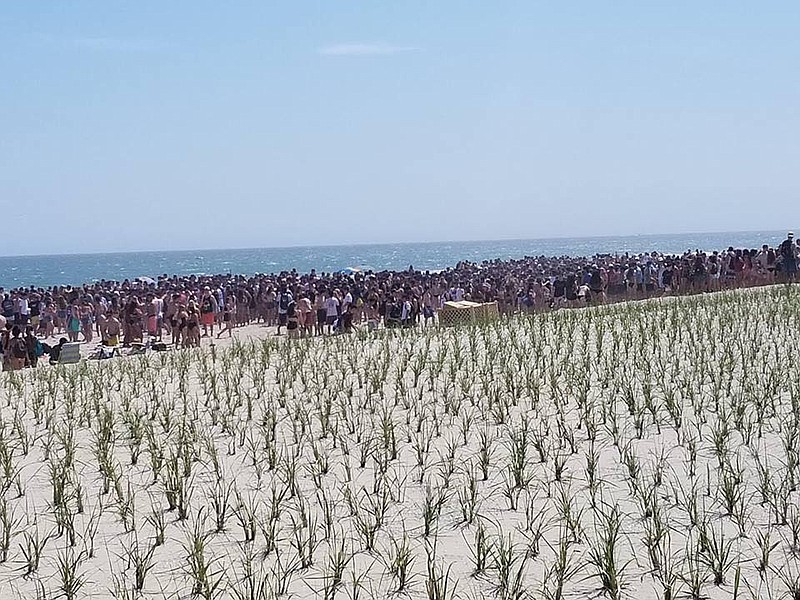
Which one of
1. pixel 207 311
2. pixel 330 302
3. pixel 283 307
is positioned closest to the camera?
pixel 330 302

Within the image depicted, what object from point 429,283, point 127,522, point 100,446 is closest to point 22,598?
point 127,522

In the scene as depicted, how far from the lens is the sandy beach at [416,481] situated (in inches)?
199

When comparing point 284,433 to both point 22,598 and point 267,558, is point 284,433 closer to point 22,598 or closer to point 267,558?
point 267,558

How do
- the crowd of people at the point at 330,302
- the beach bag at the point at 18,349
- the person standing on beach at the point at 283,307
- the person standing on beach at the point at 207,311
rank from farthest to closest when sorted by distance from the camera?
the person standing on beach at the point at 283,307, the person standing on beach at the point at 207,311, the crowd of people at the point at 330,302, the beach bag at the point at 18,349

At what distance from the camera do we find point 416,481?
661 centimetres

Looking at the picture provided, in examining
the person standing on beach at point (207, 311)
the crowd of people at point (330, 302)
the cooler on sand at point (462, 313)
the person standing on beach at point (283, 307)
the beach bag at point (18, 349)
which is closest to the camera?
the beach bag at point (18, 349)

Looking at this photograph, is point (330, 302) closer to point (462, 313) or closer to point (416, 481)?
point (462, 313)

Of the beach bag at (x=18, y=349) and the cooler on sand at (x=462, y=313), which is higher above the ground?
the cooler on sand at (x=462, y=313)

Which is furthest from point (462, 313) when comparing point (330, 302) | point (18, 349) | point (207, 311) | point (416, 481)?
point (416, 481)

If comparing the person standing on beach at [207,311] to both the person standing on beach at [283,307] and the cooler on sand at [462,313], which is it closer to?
the person standing on beach at [283,307]

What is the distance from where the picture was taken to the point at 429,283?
29.5 metres

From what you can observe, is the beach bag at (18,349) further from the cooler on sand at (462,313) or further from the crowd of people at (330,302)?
the cooler on sand at (462,313)

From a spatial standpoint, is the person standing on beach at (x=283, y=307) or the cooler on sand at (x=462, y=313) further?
the person standing on beach at (x=283, y=307)

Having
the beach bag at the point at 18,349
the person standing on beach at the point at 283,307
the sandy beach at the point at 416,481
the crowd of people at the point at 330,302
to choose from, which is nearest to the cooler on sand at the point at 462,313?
the crowd of people at the point at 330,302
